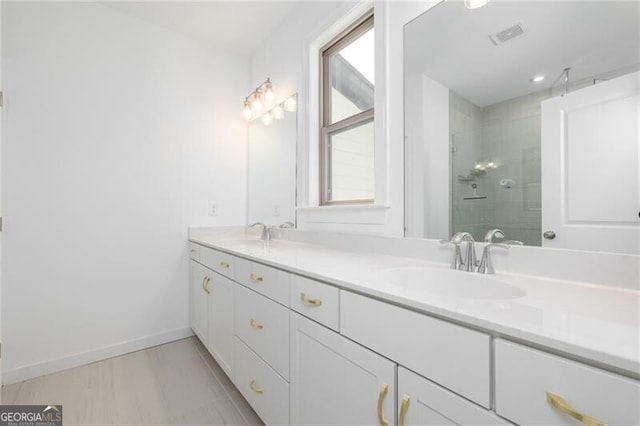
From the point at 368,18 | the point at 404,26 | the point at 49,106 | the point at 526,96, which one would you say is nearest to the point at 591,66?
the point at 526,96

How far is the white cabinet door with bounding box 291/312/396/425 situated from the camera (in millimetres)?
755

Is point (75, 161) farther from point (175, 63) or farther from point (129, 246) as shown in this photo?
point (175, 63)

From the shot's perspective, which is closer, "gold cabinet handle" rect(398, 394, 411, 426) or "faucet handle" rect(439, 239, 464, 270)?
"gold cabinet handle" rect(398, 394, 411, 426)

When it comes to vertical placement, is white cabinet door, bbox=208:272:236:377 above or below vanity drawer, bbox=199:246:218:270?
below

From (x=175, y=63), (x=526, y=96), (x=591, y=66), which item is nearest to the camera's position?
(x=591, y=66)

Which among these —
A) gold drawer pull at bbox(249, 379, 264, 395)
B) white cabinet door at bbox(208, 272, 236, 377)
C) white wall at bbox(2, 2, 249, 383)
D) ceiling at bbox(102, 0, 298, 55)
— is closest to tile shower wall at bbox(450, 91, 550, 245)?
gold drawer pull at bbox(249, 379, 264, 395)

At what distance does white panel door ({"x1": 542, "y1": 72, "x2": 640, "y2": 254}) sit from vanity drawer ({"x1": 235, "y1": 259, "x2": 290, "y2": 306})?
94cm

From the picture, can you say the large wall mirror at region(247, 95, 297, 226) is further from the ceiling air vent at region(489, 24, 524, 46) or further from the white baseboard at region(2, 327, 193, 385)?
the ceiling air vent at region(489, 24, 524, 46)

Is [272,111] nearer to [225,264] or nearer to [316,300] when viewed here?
[225,264]

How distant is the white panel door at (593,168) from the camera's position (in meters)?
0.80

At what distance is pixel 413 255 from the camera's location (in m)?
1.31

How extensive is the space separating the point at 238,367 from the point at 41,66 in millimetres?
2270

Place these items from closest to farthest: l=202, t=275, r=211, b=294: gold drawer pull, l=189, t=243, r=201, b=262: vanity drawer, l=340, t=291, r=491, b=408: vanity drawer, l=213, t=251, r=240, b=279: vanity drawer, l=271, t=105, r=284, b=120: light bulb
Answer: l=340, t=291, r=491, b=408: vanity drawer
l=213, t=251, r=240, b=279: vanity drawer
l=202, t=275, r=211, b=294: gold drawer pull
l=189, t=243, r=201, b=262: vanity drawer
l=271, t=105, r=284, b=120: light bulb

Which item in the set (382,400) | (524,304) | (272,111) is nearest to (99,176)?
(272,111)
